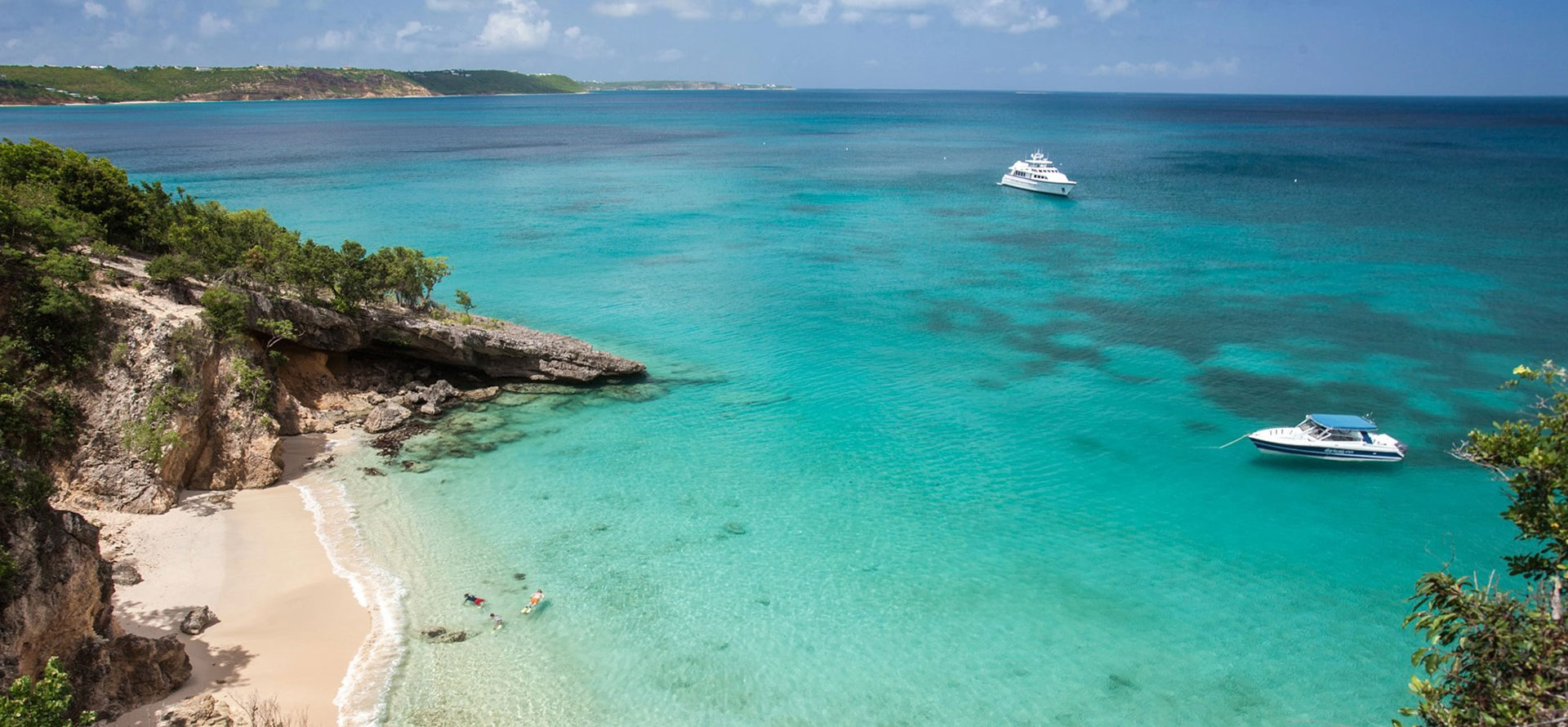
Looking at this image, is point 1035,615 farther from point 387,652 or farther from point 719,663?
point 387,652

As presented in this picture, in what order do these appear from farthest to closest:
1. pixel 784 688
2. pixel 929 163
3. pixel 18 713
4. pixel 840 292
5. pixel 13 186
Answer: pixel 929 163
pixel 840 292
pixel 13 186
pixel 784 688
pixel 18 713

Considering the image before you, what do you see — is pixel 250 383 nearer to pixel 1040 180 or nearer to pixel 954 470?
pixel 954 470

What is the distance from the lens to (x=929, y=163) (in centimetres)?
12294

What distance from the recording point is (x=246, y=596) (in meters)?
22.2

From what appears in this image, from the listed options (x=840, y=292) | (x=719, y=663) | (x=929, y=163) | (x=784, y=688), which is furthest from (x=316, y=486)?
(x=929, y=163)

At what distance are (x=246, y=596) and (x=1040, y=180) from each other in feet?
281

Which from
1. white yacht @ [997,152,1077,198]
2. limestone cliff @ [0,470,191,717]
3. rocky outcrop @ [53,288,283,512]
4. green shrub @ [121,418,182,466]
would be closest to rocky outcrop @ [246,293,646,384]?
rocky outcrop @ [53,288,283,512]

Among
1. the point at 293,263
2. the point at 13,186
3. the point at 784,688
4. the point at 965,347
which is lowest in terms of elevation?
the point at 784,688

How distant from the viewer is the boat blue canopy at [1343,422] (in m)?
31.2

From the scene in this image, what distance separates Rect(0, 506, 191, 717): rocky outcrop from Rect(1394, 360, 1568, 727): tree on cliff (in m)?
23.1

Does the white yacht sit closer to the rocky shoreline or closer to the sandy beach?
the rocky shoreline

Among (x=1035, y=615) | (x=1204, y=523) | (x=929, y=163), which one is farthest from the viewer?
(x=929, y=163)

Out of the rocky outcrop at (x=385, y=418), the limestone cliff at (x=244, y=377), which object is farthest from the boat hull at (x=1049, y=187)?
the rocky outcrop at (x=385, y=418)

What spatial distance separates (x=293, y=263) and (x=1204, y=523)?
36.0 meters
